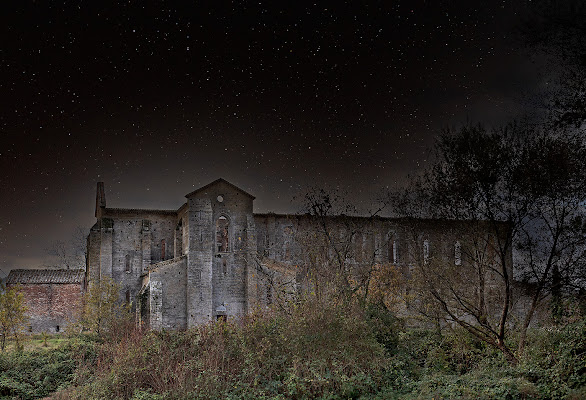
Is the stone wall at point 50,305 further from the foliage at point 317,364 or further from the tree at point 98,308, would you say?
the foliage at point 317,364

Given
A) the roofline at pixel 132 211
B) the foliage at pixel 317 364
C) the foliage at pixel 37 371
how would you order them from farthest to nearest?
the roofline at pixel 132 211, the foliage at pixel 37 371, the foliage at pixel 317 364

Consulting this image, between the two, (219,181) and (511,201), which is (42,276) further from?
(511,201)

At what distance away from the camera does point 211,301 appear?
3569cm

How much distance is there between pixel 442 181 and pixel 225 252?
78.1 feet

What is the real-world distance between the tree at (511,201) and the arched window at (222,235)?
2368 centimetres

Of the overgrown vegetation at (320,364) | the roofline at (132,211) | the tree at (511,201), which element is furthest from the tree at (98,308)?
the tree at (511,201)

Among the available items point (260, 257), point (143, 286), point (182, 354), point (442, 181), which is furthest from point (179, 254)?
point (442, 181)

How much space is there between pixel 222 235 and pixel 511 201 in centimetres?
2693

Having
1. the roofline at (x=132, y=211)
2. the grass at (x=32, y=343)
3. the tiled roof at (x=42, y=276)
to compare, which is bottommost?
the grass at (x=32, y=343)

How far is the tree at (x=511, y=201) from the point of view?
1344cm

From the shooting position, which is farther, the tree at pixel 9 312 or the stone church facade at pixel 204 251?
the stone church facade at pixel 204 251

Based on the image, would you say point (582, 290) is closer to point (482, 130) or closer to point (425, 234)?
point (482, 130)

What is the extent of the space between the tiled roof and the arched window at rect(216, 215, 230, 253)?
1020 cm

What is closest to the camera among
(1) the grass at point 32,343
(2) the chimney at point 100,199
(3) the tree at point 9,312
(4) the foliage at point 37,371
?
(4) the foliage at point 37,371
